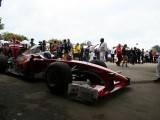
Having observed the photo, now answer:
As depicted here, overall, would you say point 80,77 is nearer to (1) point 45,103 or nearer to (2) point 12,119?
(1) point 45,103

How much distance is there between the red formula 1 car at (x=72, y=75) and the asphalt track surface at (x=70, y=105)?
223 millimetres

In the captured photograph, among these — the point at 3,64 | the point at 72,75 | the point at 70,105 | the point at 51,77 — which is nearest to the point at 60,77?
the point at 51,77

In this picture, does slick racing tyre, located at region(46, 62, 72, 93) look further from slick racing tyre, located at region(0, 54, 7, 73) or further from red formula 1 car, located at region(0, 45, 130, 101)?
slick racing tyre, located at region(0, 54, 7, 73)

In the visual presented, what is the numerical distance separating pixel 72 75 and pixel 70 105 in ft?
5.11

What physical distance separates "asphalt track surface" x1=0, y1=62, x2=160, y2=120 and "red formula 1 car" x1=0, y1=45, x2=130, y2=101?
8.8 inches

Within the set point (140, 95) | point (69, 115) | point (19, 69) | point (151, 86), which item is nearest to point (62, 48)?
point (19, 69)

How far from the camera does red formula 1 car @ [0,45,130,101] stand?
5777mm

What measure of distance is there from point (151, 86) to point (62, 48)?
9.31 metres

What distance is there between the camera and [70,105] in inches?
215

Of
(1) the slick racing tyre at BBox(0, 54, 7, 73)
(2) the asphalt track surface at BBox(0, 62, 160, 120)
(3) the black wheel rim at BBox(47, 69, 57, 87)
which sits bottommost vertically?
(2) the asphalt track surface at BBox(0, 62, 160, 120)

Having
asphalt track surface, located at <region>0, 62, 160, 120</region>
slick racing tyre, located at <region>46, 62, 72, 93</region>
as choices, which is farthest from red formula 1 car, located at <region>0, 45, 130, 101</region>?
asphalt track surface, located at <region>0, 62, 160, 120</region>

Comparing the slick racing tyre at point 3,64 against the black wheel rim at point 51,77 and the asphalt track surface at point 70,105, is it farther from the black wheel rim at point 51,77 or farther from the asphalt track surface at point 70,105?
the black wheel rim at point 51,77

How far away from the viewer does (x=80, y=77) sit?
7039 millimetres

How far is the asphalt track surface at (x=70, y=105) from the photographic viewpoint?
15.9 feet
